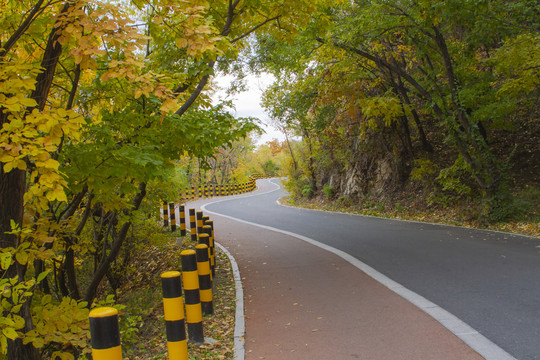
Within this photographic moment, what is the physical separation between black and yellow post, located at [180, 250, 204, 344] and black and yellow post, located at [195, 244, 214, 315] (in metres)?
0.77

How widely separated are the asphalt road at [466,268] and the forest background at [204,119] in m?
2.70

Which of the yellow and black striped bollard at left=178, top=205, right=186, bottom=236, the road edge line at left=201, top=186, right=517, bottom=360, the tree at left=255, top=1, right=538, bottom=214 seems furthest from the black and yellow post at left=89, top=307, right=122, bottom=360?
the yellow and black striped bollard at left=178, top=205, right=186, bottom=236

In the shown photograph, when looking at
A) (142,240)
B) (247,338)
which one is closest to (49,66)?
(247,338)

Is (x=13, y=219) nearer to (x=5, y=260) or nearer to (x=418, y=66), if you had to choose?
(x=5, y=260)

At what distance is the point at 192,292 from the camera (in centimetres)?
447

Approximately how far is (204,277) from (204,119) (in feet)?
7.12

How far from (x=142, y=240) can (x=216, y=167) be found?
106 feet

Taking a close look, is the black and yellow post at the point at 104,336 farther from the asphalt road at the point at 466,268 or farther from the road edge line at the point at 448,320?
the asphalt road at the point at 466,268

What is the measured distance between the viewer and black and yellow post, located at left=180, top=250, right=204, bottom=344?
175 inches

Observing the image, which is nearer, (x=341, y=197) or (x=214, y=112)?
(x=214, y=112)

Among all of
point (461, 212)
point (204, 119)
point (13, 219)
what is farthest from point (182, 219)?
point (13, 219)

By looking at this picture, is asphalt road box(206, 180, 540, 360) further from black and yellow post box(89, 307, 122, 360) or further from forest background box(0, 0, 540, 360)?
black and yellow post box(89, 307, 122, 360)

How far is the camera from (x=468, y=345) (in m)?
3.96

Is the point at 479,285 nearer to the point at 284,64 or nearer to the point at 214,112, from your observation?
the point at 214,112
